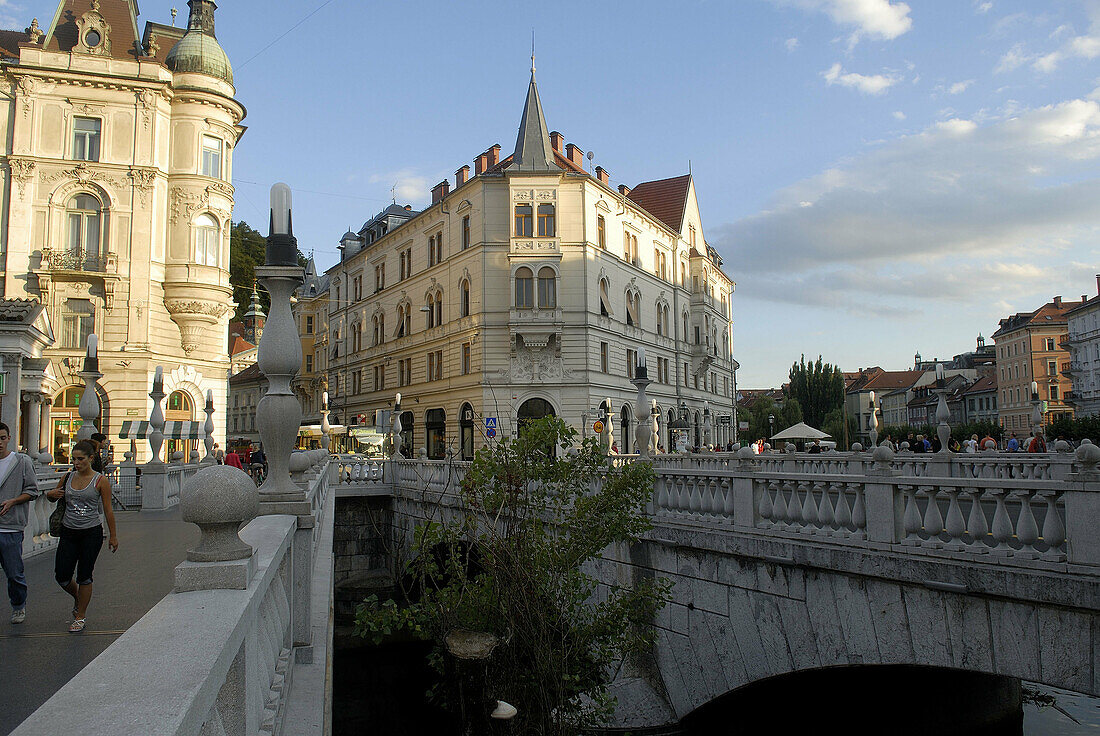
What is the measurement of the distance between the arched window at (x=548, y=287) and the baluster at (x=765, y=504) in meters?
31.1

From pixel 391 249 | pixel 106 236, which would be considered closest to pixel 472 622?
pixel 106 236

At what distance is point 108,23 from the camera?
34656mm

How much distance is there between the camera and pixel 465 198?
136 feet

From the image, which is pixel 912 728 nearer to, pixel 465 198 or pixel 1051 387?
pixel 465 198

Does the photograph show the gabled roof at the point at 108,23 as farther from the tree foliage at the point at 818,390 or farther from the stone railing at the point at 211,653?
the tree foliage at the point at 818,390

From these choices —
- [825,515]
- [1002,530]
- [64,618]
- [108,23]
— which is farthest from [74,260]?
[1002,530]

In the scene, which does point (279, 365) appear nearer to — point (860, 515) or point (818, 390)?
point (860, 515)

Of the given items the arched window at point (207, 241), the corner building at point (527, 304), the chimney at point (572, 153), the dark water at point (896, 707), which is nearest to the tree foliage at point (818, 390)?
the corner building at point (527, 304)

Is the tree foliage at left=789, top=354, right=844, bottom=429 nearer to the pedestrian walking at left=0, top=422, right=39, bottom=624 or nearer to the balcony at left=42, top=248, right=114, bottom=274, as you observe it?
the balcony at left=42, top=248, right=114, bottom=274

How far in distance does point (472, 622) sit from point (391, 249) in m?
44.4

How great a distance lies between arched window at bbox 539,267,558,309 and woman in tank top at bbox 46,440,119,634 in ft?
109

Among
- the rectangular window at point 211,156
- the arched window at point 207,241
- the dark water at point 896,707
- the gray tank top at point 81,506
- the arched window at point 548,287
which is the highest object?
the rectangular window at point 211,156

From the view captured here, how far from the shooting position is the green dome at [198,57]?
1368 inches

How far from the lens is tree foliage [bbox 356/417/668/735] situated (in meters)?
8.51
